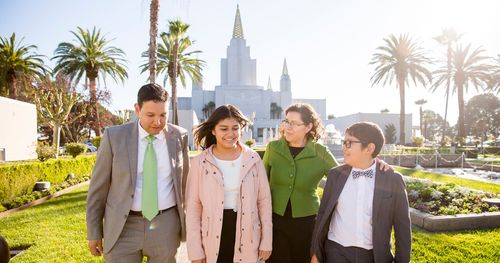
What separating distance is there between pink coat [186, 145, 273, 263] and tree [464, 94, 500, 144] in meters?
83.4

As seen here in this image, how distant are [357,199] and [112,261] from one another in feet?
7.24

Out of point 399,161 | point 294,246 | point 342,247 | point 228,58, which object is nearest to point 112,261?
point 294,246

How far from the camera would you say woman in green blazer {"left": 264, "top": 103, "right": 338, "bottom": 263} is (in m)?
3.51

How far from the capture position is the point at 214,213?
9.71 ft

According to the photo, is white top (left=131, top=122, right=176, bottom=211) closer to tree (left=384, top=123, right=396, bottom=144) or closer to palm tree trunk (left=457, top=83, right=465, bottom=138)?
palm tree trunk (left=457, top=83, right=465, bottom=138)

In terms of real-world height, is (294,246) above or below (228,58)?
below

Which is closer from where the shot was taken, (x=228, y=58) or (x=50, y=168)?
(x=50, y=168)

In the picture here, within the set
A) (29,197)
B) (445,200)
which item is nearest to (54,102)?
(29,197)

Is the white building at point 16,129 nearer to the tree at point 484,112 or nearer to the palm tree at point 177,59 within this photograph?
the palm tree at point 177,59

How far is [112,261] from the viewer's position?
2992 millimetres

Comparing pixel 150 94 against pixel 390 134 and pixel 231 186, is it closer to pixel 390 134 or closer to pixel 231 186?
pixel 231 186

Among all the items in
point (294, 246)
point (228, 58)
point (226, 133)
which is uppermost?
point (228, 58)

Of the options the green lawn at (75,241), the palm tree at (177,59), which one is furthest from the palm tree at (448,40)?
the green lawn at (75,241)

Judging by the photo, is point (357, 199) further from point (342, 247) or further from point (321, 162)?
point (321, 162)
